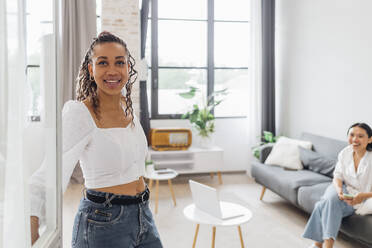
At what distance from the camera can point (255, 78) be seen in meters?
5.39

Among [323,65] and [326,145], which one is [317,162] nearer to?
[326,145]

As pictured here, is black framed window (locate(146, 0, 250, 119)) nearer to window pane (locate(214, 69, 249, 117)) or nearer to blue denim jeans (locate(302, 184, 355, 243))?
window pane (locate(214, 69, 249, 117))

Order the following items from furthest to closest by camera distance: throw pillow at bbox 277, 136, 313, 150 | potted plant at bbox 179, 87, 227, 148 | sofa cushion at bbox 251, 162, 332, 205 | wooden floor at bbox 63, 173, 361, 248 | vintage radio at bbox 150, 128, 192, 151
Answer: potted plant at bbox 179, 87, 227, 148
vintage radio at bbox 150, 128, 192, 151
throw pillow at bbox 277, 136, 313, 150
sofa cushion at bbox 251, 162, 332, 205
wooden floor at bbox 63, 173, 361, 248

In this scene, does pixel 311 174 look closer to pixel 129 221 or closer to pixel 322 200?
pixel 322 200

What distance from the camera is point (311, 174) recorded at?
3.83 metres

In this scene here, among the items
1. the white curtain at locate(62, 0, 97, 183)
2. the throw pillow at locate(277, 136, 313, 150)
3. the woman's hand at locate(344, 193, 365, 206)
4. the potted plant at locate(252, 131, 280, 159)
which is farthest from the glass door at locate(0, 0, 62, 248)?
the potted plant at locate(252, 131, 280, 159)

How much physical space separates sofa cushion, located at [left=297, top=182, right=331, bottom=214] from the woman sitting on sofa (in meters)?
0.21

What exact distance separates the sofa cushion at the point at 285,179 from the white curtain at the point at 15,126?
10.3 ft

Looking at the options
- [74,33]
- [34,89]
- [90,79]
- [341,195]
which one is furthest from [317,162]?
[34,89]

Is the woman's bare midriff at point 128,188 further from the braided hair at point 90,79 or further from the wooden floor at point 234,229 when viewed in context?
the wooden floor at point 234,229

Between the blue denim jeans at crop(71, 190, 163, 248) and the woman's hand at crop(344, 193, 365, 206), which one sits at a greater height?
the blue denim jeans at crop(71, 190, 163, 248)

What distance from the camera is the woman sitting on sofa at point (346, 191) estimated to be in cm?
281

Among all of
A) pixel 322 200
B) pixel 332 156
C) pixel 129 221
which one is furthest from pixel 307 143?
pixel 129 221

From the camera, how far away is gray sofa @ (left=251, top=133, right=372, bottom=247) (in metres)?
2.74
